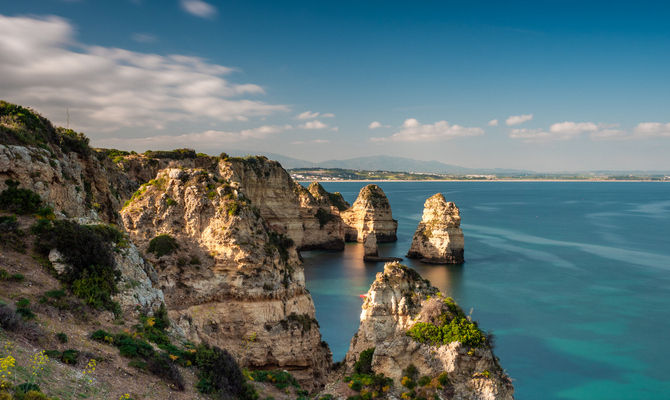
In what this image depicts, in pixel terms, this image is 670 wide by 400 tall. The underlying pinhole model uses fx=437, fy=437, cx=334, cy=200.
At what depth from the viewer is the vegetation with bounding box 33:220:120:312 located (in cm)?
1273

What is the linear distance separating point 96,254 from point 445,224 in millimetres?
57568

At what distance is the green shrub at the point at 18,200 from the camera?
14.1 m

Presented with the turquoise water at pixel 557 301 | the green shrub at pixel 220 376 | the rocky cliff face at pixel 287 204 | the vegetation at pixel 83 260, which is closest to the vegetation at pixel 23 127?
the vegetation at pixel 83 260

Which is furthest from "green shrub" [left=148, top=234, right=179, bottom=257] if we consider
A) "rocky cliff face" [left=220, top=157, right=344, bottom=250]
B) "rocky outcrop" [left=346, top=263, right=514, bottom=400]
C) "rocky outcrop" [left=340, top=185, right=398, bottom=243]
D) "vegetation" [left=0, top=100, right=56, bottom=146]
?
"rocky outcrop" [left=340, top=185, right=398, bottom=243]

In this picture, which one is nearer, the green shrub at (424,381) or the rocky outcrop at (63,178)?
→ the rocky outcrop at (63,178)

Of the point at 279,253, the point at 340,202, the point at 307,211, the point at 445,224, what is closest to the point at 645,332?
the point at 445,224

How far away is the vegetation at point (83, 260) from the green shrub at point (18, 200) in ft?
4.30

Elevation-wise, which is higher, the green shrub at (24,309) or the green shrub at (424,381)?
the green shrub at (24,309)

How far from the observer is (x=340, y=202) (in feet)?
300

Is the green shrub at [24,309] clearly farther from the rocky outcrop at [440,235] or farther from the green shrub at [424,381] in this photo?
the rocky outcrop at [440,235]

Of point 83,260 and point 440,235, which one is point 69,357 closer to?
point 83,260

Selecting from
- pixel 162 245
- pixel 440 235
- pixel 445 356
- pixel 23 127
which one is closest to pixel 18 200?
pixel 23 127

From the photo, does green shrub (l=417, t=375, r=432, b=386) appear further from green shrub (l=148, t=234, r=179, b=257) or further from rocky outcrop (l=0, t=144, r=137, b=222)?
rocky outcrop (l=0, t=144, r=137, b=222)

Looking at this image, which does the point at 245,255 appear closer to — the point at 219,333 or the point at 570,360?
the point at 219,333
